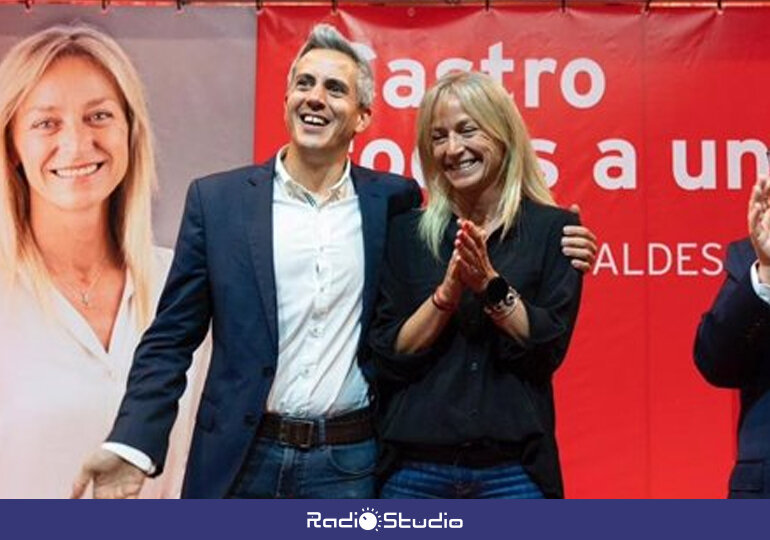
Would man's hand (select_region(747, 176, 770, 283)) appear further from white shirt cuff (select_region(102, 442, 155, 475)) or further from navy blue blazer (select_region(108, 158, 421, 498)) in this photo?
white shirt cuff (select_region(102, 442, 155, 475))

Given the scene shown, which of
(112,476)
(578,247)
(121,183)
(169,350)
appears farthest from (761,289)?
(121,183)

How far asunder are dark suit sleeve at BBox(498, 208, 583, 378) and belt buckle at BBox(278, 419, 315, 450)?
0.40 metres

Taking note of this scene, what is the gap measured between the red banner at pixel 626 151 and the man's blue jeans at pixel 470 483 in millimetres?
1422

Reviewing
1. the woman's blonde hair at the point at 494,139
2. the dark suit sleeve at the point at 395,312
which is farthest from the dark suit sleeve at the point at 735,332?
the dark suit sleeve at the point at 395,312

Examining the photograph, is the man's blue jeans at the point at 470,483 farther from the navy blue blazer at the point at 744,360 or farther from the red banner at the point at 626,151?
the red banner at the point at 626,151

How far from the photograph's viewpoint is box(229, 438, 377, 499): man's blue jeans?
204 cm

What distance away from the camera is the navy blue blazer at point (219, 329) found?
2.08 meters

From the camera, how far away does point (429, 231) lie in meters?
2.12

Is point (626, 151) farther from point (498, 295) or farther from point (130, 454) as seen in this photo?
point (130, 454)

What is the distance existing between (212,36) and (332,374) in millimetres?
1765

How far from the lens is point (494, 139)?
2.11 metres

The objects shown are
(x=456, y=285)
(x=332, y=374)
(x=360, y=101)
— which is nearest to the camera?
(x=456, y=285)
